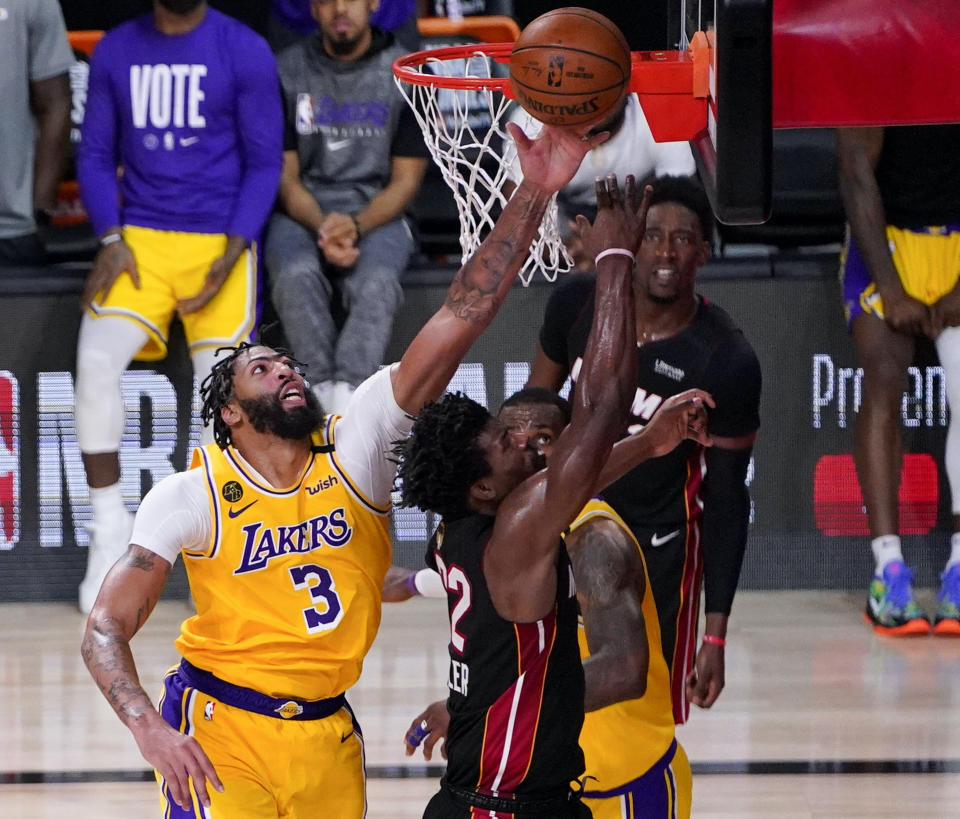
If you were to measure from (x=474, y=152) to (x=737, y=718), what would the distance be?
263 cm

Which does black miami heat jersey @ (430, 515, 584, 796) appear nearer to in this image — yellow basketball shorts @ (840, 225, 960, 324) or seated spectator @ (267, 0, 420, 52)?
yellow basketball shorts @ (840, 225, 960, 324)

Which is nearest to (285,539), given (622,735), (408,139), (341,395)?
(622,735)

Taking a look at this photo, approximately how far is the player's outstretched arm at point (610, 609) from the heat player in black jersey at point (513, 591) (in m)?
0.09

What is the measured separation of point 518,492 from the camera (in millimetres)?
2996

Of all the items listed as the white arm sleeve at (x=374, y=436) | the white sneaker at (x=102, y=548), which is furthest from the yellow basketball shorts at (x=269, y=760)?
the white sneaker at (x=102, y=548)

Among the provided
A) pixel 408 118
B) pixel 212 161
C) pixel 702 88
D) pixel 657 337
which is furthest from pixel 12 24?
pixel 702 88

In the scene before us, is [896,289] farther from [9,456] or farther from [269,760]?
[9,456]

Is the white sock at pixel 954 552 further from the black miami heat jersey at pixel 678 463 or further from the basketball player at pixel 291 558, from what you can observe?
the basketball player at pixel 291 558

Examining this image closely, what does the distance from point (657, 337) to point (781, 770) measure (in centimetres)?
147

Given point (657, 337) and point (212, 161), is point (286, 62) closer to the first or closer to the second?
point (212, 161)

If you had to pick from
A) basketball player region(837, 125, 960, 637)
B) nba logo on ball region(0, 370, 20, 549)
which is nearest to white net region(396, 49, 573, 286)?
basketball player region(837, 125, 960, 637)

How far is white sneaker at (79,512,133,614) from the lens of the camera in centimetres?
612

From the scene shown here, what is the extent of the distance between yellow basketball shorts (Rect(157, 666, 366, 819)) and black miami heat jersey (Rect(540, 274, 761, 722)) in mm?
906

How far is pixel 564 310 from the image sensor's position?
13.6ft
